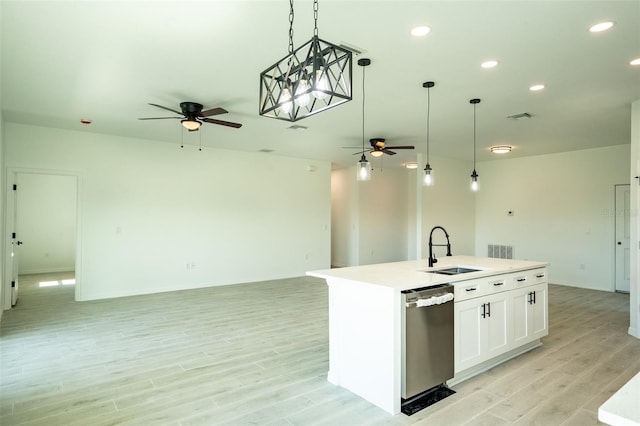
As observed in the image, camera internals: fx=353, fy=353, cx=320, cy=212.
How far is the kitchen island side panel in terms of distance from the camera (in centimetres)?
247

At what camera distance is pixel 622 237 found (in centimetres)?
680

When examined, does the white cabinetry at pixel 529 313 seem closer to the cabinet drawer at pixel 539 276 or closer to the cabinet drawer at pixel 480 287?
the cabinet drawer at pixel 539 276

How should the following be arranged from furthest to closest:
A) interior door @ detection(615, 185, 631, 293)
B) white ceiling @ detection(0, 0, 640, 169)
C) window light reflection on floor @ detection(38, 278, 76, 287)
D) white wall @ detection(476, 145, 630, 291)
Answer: window light reflection on floor @ detection(38, 278, 76, 287), white wall @ detection(476, 145, 630, 291), interior door @ detection(615, 185, 631, 293), white ceiling @ detection(0, 0, 640, 169)

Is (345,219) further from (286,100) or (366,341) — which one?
(286,100)

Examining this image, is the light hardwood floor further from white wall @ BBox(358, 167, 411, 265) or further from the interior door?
white wall @ BBox(358, 167, 411, 265)

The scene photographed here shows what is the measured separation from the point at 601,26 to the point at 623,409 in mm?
2790

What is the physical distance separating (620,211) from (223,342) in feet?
24.9

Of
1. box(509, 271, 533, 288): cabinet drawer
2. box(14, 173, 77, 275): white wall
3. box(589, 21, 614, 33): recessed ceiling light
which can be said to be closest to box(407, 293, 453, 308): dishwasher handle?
box(509, 271, 533, 288): cabinet drawer

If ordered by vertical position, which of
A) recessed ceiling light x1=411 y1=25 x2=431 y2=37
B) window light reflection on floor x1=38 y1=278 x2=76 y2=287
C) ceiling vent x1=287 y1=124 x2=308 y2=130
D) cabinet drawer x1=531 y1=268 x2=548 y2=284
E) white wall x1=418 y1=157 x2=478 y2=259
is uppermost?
recessed ceiling light x1=411 y1=25 x2=431 y2=37

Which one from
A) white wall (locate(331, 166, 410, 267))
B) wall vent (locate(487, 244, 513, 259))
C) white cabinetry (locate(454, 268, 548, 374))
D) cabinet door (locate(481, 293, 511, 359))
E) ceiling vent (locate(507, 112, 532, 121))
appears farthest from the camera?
white wall (locate(331, 166, 410, 267))

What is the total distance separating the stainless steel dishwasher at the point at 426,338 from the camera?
255 cm

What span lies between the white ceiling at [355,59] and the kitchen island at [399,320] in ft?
6.22

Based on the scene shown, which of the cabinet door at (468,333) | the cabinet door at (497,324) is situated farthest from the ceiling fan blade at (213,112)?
the cabinet door at (497,324)

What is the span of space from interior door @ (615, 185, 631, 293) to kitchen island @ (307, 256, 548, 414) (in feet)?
14.8
